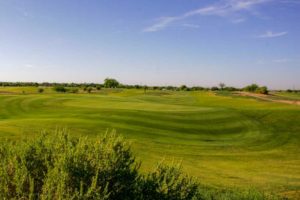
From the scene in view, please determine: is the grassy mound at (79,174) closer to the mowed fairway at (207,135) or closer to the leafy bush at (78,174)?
the leafy bush at (78,174)

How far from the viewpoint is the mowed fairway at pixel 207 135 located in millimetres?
25406

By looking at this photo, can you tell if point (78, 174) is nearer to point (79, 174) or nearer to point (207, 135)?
point (79, 174)

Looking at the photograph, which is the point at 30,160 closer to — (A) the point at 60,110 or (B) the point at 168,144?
(B) the point at 168,144

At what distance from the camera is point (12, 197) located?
9516mm

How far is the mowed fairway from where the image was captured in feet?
83.4

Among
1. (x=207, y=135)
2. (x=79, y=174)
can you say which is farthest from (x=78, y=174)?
(x=207, y=135)

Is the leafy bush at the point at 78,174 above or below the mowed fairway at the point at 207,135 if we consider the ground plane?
above

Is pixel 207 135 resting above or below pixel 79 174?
below

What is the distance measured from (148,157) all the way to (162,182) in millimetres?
16519

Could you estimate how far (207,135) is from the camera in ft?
140

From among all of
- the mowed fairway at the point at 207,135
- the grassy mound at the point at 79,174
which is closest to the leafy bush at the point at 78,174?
the grassy mound at the point at 79,174

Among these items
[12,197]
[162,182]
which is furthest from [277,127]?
[12,197]

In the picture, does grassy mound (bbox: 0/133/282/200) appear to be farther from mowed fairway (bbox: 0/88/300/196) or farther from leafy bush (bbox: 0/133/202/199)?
mowed fairway (bbox: 0/88/300/196)

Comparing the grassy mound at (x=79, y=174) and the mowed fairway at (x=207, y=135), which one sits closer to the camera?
the grassy mound at (x=79, y=174)
